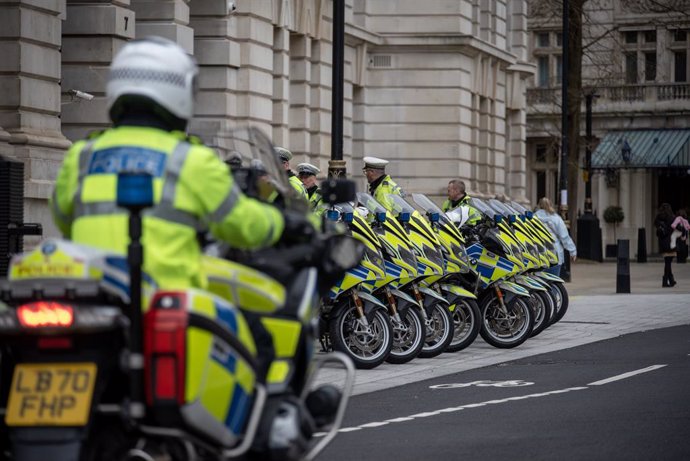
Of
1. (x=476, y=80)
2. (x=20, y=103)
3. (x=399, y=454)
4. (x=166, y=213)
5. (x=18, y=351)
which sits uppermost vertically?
(x=476, y=80)

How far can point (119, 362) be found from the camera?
537 centimetres

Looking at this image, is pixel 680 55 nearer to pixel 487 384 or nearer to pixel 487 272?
pixel 487 272

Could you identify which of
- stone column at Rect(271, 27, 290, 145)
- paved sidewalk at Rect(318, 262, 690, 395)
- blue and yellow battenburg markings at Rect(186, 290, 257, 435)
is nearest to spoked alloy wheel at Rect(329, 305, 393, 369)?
paved sidewalk at Rect(318, 262, 690, 395)

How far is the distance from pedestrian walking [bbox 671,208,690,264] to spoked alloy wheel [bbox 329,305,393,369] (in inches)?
747

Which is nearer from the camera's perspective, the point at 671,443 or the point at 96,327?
the point at 96,327

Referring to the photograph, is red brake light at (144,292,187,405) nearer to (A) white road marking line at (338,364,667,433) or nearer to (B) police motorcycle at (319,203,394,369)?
(A) white road marking line at (338,364,667,433)

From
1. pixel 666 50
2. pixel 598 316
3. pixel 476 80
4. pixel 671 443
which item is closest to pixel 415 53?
pixel 476 80

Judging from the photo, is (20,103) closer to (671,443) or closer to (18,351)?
(671,443)

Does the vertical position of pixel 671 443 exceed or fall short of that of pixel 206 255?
it falls short

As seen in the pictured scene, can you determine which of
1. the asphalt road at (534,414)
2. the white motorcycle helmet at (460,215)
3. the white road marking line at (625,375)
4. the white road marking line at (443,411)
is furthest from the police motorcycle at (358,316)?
the white motorcycle helmet at (460,215)

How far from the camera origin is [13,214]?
12.8m

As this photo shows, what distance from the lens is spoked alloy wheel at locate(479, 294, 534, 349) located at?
55.9 ft

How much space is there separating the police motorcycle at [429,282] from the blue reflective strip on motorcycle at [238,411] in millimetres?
9909

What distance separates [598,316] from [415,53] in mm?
18548
